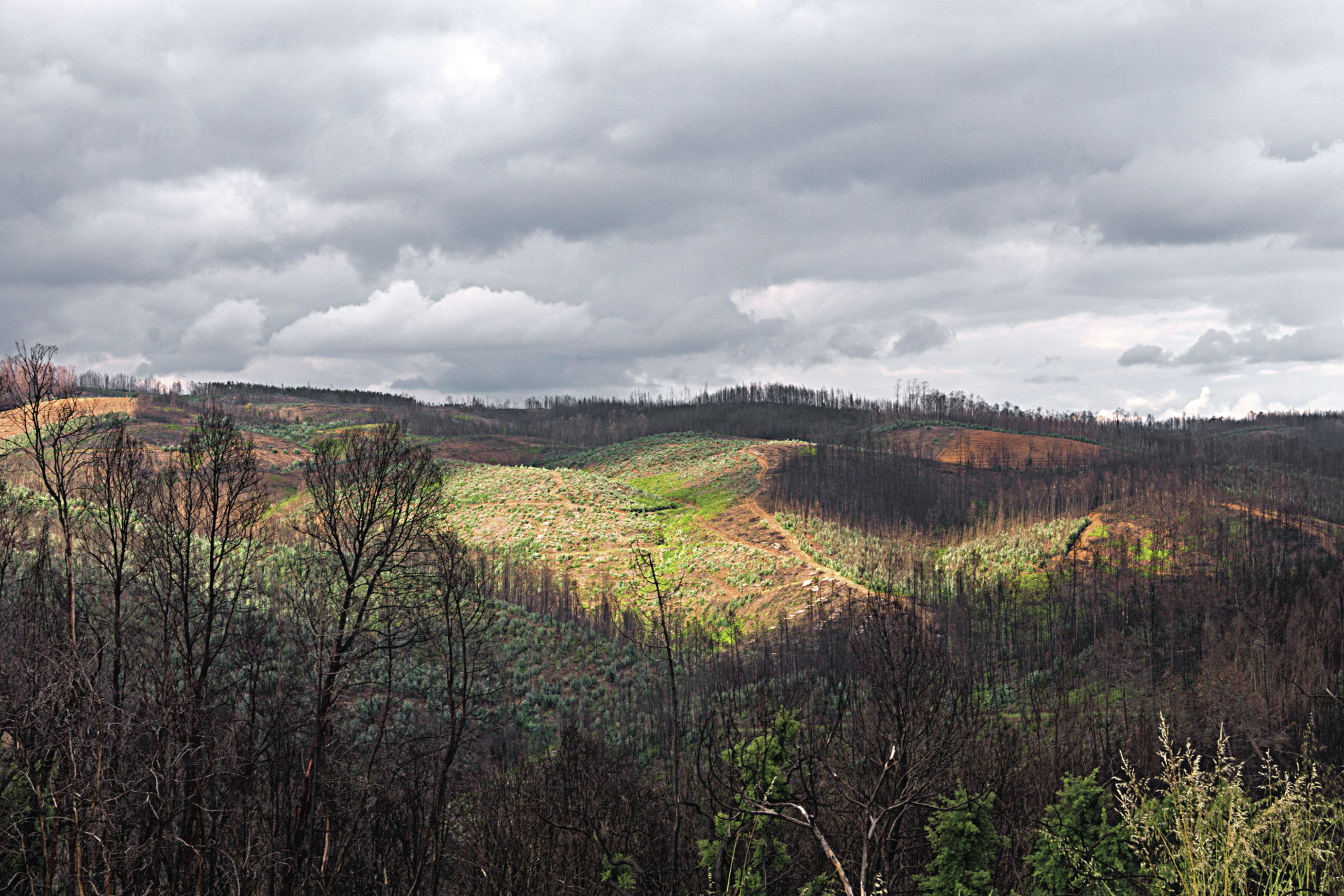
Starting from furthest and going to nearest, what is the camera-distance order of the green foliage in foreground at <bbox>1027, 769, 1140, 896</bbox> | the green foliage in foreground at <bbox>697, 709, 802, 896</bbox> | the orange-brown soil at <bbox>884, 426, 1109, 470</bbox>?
the orange-brown soil at <bbox>884, 426, 1109, 470</bbox> → the green foliage in foreground at <bbox>1027, 769, 1140, 896</bbox> → the green foliage in foreground at <bbox>697, 709, 802, 896</bbox>

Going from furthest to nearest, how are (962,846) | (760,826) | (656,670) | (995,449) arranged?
(995,449) → (656,670) → (962,846) → (760,826)

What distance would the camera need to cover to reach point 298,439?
137000 mm

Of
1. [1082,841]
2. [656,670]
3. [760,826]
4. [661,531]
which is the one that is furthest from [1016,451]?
[760,826]

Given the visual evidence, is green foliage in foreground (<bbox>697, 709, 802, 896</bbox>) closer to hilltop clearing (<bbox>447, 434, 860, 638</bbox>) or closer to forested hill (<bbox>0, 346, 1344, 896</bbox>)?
forested hill (<bbox>0, 346, 1344, 896</bbox>)

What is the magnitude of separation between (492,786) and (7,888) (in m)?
13.2

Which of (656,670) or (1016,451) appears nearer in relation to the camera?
(656,670)

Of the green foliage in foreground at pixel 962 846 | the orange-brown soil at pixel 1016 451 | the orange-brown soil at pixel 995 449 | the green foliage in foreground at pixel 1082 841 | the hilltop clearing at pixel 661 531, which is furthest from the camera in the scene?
the orange-brown soil at pixel 995 449

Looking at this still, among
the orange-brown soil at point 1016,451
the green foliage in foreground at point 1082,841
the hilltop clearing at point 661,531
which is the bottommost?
the hilltop clearing at point 661,531

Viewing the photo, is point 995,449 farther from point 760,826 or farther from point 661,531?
point 760,826

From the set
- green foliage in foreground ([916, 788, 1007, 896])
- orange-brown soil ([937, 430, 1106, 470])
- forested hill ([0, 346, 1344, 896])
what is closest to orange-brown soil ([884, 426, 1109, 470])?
orange-brown soil ([937, 430, 1106, 470])

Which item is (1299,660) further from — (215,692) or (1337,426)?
(1337,426)

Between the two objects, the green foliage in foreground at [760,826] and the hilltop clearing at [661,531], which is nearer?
the green foliage in foreground at [760,826]

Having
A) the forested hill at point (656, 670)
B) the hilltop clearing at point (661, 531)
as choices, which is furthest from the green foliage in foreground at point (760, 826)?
the hilltop clearing at point (661, 531)

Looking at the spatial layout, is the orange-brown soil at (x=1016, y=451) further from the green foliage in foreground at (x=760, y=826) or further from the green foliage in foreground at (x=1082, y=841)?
the green foliage in foreground at (x=760, y=826)
